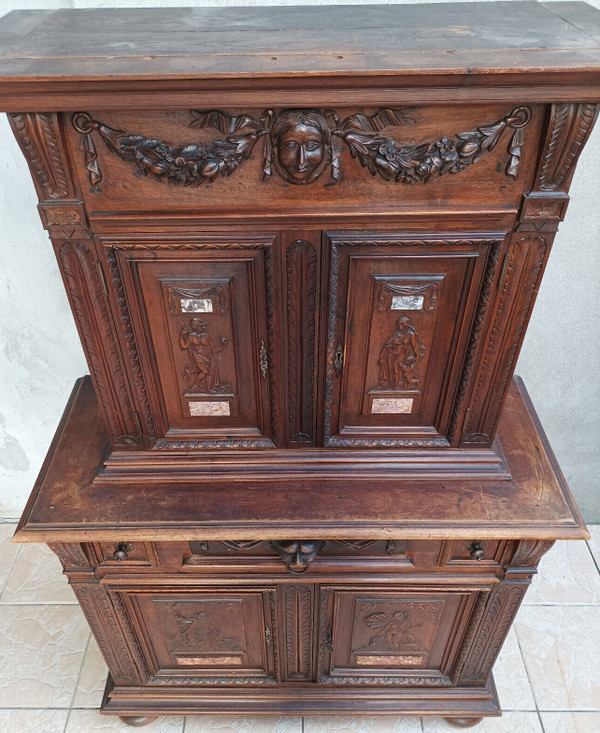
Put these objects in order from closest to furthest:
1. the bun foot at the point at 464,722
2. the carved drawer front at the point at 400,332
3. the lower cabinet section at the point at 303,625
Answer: the carved drawer front at the point at 400,332, the lower cabinet section at the point at 303,625, the bun foot at the point at 464,722

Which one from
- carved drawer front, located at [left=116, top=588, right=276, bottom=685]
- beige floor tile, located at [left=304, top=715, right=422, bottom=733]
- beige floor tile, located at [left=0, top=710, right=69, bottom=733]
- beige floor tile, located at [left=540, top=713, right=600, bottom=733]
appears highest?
carved drawer front, located at [left=116, top=588, right=276, bottom=685]

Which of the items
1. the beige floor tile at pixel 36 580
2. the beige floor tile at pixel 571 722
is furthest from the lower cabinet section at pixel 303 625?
the beige floor tile at pixel 36 580

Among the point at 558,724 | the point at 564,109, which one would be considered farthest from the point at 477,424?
the point at 558,724

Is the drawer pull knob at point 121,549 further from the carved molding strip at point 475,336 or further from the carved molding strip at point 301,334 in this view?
the carved molding strip at point 475,336

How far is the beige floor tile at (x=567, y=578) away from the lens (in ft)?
6.97

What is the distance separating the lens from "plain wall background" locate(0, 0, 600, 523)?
1.55 m

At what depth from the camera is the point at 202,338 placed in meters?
1.21

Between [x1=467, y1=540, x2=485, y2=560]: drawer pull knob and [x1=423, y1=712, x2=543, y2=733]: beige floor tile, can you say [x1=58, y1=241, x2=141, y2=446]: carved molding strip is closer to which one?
[x1=467, y1=540, x2=485, y2=560]: drawer pull knob

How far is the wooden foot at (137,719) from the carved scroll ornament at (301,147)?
155 cm

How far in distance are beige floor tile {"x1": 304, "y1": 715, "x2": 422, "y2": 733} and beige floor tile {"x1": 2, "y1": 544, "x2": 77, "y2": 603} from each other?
0.91 m

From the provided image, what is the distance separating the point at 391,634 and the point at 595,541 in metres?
1.11

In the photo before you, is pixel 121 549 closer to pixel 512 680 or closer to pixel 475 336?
pixel 475 336

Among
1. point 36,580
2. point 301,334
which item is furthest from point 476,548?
point 36,580

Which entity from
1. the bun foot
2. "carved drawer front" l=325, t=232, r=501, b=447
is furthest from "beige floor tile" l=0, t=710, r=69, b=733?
"carved drawer front" l=325, t=232, r=501, b=447
